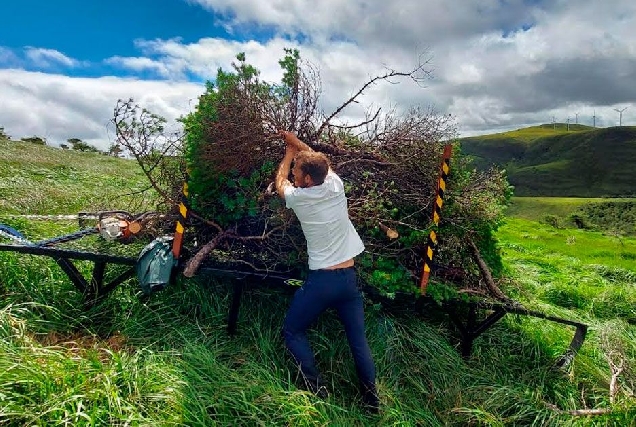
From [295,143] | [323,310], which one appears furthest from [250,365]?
[295,143]

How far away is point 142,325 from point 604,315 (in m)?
7.99

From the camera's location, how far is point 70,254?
5.63 m

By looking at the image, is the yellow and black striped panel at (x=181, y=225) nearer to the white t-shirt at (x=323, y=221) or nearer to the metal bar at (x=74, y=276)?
the metal bar at (x=74, y=276)

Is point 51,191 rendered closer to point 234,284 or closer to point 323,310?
point 234,284

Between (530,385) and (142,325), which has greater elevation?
(142,325)

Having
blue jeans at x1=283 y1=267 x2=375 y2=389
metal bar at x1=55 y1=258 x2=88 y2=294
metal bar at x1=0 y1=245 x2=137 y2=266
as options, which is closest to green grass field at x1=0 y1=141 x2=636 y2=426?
metal bar at x1=55 y1=258 x2=88 y2=294

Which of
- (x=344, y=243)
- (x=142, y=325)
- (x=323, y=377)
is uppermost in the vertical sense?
(x=344, y=243)

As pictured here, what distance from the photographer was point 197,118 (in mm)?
5848

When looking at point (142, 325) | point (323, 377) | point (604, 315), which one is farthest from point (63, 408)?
point (604, 315)

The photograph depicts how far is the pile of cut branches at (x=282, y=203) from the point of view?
18.7ft

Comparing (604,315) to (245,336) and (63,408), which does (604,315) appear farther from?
(63,408)

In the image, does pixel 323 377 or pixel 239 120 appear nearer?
pixel 323 377

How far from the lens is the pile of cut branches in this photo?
5.70 metres

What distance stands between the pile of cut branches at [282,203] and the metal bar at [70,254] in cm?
78
